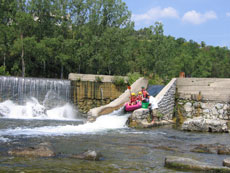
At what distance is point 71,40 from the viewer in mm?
31078

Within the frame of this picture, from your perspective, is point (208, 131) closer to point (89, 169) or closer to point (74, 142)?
point (74, 142)

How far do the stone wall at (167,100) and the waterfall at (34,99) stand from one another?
7.48m

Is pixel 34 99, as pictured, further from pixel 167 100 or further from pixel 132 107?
pixel 167 100

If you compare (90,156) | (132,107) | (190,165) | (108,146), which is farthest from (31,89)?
(190,165)

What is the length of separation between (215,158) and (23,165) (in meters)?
4.90

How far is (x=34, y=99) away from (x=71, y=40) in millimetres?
10735

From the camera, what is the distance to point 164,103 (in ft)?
55.0

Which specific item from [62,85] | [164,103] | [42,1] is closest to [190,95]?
[164,103]

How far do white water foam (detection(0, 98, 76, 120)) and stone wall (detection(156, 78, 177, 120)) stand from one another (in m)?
7.20

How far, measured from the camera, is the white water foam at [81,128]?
12.2 metres

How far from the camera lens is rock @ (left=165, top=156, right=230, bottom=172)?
6828 mm

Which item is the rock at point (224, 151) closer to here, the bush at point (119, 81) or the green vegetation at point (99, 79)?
the bush at point (119, 81)

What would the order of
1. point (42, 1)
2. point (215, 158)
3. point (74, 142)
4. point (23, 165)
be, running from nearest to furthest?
1. point (23, 165)
2. point (215, 158)
3. point (74, 142)
4. point (42, 1)

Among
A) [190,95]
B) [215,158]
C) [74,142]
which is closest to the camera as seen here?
[215,158]
